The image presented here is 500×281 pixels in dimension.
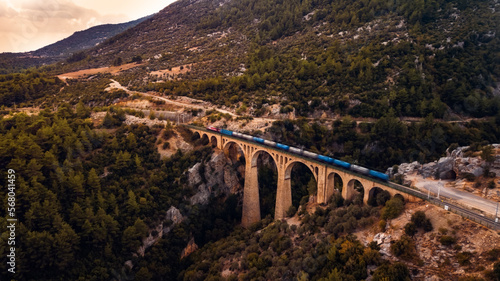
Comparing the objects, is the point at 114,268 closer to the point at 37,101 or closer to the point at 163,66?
the point at 37,101

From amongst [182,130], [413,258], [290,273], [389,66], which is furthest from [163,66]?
[413,258]

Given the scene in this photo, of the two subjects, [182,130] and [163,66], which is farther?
[163,66]

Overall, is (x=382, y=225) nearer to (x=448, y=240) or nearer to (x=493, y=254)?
(x=448, y=240)

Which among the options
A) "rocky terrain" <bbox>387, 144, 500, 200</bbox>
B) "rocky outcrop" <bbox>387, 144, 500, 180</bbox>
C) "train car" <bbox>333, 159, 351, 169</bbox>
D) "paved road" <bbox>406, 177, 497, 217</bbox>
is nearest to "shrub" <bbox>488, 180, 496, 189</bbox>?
"rocky terrain" <bbox>387, 144, 500, 200</bbox>

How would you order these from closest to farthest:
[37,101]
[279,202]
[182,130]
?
[279,202] < [182,130] < [37,101]

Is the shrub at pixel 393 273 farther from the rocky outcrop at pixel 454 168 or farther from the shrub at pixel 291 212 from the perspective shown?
the shrub at pixel 291 212

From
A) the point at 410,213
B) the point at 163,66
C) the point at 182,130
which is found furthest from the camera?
the point at 163,66
